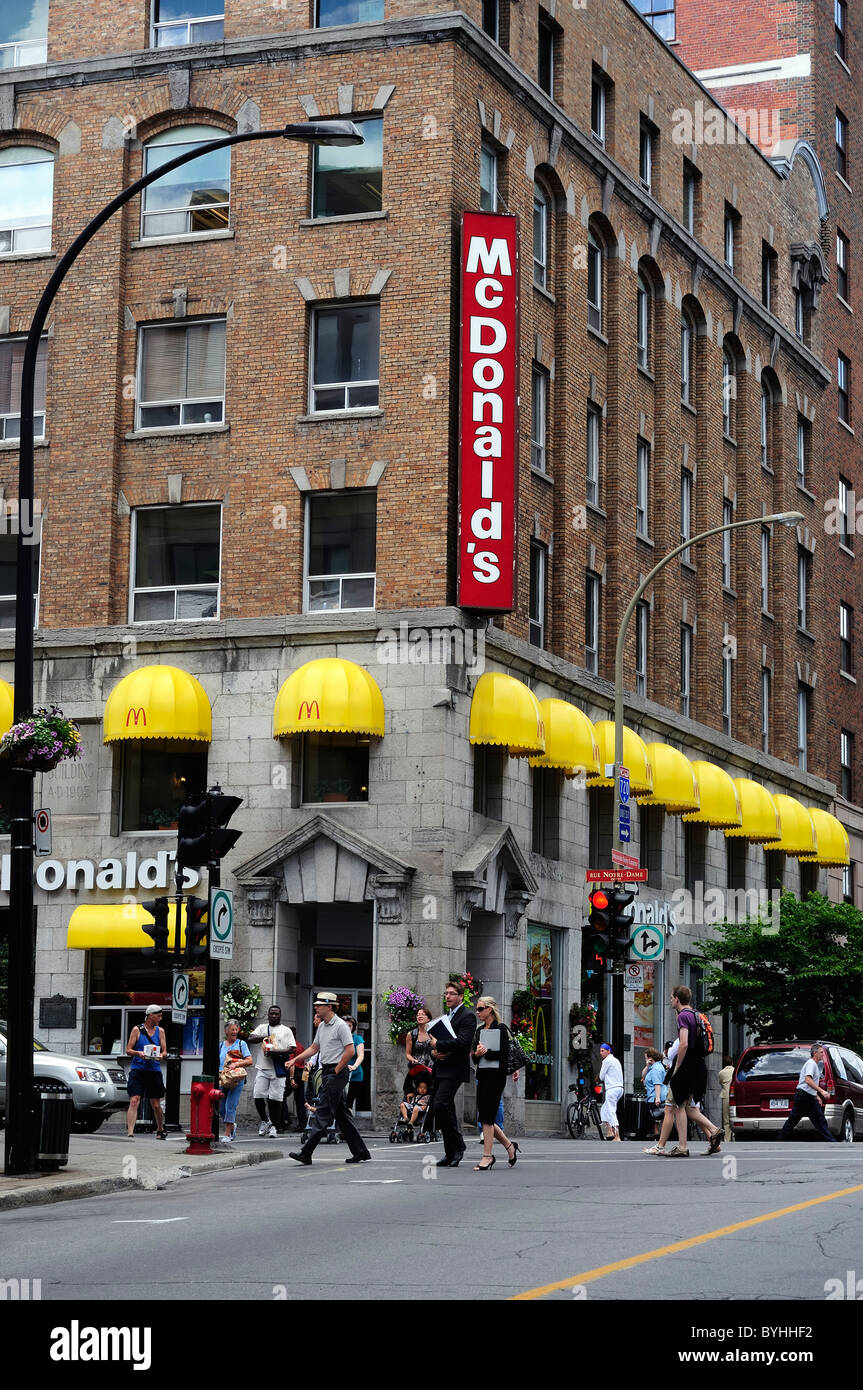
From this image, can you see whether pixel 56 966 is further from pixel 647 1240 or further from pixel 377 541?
pixel 647 1240

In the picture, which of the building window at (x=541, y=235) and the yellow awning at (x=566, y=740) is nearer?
the yellow awning at (x=566, y=740)

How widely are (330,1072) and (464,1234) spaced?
25.9 ft

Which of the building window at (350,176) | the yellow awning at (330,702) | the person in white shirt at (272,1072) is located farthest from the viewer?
the building window at (350,176)

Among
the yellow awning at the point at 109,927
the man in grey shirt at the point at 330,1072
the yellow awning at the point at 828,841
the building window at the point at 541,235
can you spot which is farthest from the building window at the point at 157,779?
the yellow awning at the point at 828,841

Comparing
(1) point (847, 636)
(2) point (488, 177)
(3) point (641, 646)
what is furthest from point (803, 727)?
(2) point (488, 177)

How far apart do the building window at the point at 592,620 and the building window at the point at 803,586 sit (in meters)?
13.6

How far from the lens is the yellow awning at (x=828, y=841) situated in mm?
50250

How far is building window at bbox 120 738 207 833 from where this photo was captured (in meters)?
35.0

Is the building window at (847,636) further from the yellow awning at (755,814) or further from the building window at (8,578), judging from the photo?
the building window at (8,578)

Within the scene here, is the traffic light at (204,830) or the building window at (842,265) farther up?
the building window at (842,265)

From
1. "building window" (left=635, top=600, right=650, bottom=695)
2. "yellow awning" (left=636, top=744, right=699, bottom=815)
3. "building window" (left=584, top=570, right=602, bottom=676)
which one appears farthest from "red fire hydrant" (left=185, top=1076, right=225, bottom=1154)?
"building window" (left=635, top=600, right=650, bottom=695)

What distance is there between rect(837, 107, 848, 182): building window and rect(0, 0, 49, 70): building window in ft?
97.1

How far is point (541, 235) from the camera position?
3906 centimetres

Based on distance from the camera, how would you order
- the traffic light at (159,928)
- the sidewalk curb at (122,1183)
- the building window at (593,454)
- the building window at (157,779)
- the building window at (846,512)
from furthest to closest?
the building window at (846,512) < the building window at (593,454) < the building window at (157,779) < the traffic light at (159,928) < the sidewalk curb at (122,1183)
